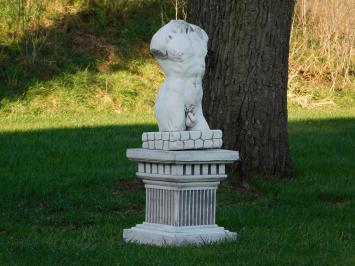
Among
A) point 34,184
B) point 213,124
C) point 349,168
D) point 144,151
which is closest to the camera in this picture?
point 144,151

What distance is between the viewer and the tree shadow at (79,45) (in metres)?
17.7

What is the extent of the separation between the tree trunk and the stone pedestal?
309 cm

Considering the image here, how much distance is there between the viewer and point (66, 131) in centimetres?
1411

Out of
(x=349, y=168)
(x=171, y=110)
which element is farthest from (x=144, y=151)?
(x=349, y=168)

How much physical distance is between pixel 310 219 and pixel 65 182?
2720 mm

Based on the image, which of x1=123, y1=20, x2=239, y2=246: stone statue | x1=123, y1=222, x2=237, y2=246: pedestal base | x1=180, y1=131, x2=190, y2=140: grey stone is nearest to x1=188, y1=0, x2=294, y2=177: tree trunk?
x1=123, y1=20, x2=239, y2=246: stone statue

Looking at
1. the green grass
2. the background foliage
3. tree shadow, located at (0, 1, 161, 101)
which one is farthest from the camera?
tree shadow, located at (0, 1, 161, 101)

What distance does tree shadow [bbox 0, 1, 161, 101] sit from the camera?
17719 mm

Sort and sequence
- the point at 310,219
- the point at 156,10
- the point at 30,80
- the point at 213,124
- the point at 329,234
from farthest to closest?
the point at 156,10
the point at 30,80
the point at 213,124
the point at 310,219
the point at 329,234

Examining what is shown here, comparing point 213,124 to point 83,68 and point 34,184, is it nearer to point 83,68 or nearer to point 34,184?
point 34,184

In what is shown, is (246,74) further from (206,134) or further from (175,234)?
(175,234)

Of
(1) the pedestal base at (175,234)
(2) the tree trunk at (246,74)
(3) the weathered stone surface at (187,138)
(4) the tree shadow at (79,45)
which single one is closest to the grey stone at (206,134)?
(3) the weathered stone surface at (187,138)

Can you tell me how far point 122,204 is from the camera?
9531mm

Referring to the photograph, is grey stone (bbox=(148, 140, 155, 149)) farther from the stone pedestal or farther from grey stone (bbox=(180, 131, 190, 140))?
grey stone (bbox=(180, 131, 190, 140))
